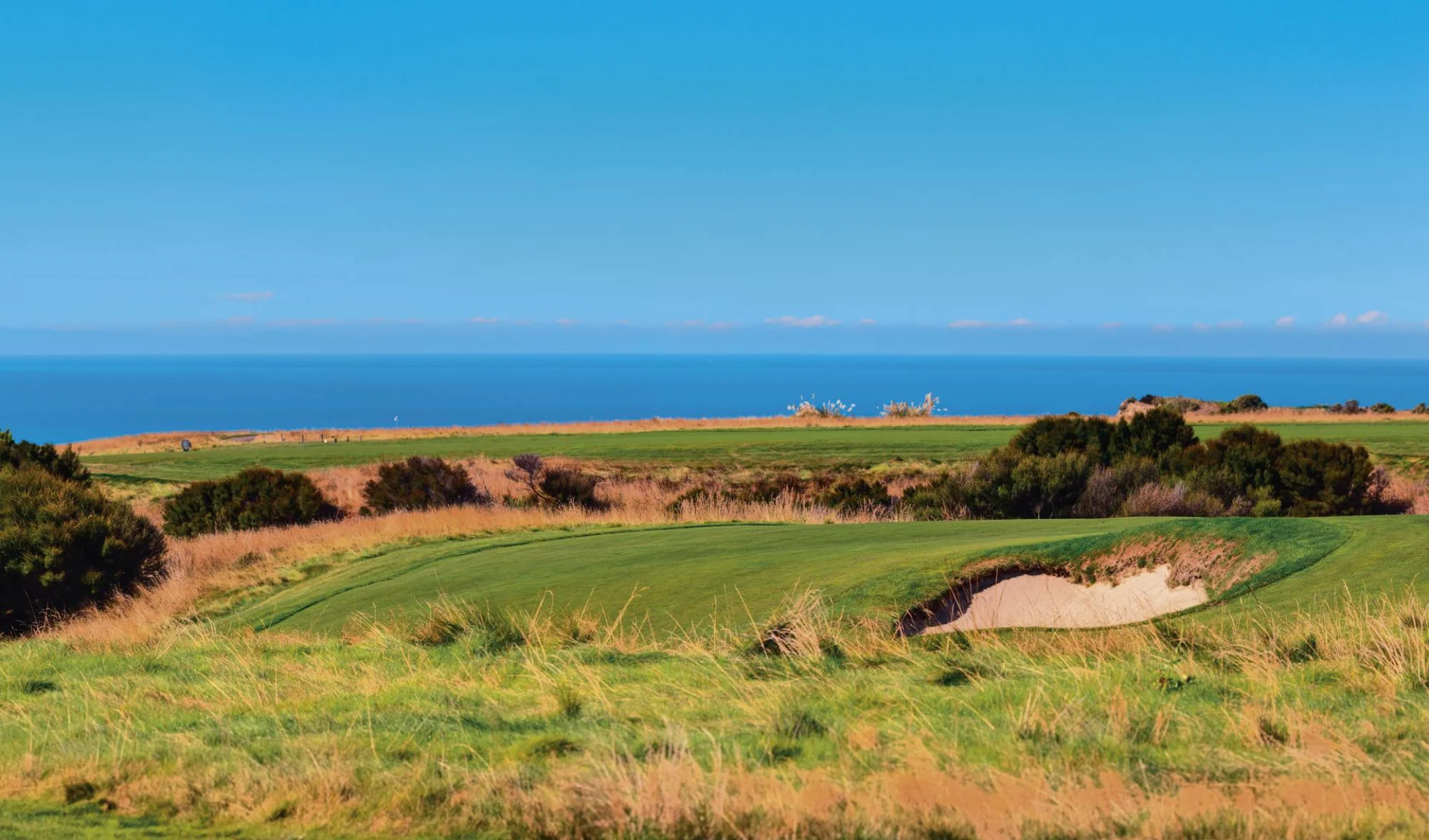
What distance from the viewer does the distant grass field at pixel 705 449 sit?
113ft

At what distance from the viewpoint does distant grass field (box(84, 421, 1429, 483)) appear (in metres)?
34.6

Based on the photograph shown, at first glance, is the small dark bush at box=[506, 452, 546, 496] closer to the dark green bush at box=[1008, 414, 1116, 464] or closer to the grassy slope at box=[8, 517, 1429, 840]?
the dark green bush at box=[1008, 414, 1116, 464]

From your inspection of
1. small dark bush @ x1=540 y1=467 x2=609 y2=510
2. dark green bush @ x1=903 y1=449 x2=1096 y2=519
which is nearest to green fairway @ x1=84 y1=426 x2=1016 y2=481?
small dark bush @ x1=540 y1=467 x2=609 y2=510

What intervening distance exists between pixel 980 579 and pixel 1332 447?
1701 cm

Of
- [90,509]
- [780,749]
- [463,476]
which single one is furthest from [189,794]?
[463,476]

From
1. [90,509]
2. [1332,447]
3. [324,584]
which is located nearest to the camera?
Result: [324,584]

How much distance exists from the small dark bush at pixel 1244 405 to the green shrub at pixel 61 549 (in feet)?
164

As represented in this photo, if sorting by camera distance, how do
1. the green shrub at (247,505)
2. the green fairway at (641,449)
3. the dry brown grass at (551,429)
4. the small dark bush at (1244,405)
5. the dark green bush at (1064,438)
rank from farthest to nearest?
the small dark bush at (1244,405)
the dry brown grass at (551,429)
the green fairway at (641,449)
the dark green bush at (1064,438)
the green shrub at (247,505)

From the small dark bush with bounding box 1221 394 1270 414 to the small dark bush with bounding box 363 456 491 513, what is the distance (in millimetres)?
40842

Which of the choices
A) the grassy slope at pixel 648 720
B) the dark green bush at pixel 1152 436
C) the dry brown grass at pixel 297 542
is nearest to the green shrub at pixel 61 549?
the dry brown grass at pixel 297 542

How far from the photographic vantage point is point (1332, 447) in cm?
2394

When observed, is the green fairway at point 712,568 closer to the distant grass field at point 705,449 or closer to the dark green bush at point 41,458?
the dark green bush at point 41,458

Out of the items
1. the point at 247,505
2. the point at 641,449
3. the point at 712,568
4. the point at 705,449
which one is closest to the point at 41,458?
the point at 247,505

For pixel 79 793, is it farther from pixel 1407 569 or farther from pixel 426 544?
pixel 426 544
